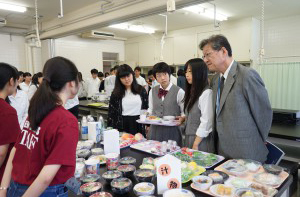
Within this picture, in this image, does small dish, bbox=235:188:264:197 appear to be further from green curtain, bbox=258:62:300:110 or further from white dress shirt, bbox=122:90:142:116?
green curtain, bbox=258:62:300:110

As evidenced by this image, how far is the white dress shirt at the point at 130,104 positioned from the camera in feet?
8.20

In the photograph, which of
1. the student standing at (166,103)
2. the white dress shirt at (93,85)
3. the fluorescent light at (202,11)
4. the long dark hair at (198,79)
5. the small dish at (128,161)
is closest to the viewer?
the small dish at (128,161)

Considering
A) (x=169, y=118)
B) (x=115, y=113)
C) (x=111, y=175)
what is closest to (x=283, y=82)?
(x=169, y=118)

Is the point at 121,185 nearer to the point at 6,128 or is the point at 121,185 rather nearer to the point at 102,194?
the point at 102,194

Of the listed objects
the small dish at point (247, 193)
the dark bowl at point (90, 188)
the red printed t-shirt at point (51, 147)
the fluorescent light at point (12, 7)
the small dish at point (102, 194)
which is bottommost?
the small dish at point (102, 194)

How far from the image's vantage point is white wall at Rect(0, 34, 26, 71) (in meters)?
6.34

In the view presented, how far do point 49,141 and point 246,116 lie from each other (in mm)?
1238

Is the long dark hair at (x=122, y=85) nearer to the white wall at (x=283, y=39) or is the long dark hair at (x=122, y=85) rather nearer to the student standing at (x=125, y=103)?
the student standing at (x=125, y=103)

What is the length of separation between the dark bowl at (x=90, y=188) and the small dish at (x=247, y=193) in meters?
→ 0.69

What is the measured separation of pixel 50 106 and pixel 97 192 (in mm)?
497

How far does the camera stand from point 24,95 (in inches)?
114

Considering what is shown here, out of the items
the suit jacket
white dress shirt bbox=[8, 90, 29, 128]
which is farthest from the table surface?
white dress shirt bbox=[8, 90, 29, 128]

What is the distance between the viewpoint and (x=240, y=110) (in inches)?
59.4

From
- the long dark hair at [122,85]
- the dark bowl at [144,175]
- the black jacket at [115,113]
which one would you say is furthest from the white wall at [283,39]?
the dark bowl at [144,175]
